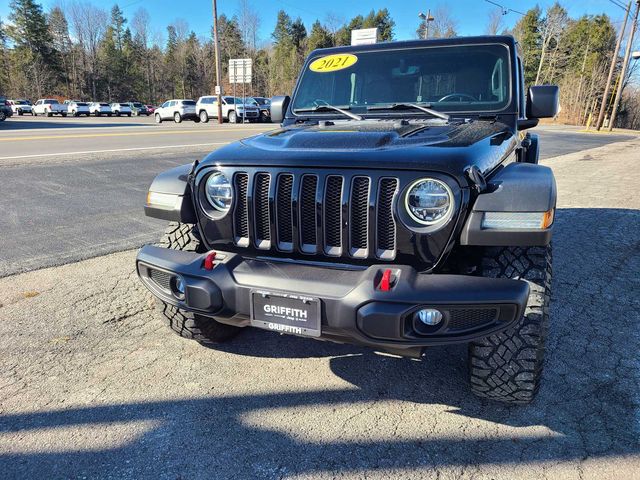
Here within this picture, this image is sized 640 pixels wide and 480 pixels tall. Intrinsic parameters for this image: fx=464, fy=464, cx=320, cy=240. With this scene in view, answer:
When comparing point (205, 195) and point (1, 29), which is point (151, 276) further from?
point (1, 29)

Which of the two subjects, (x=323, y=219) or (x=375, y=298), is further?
(x=323, y=219)

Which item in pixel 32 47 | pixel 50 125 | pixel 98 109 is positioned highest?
pixel 32 47

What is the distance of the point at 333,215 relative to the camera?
7.28 ft

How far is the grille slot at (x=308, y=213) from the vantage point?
2.23 meters

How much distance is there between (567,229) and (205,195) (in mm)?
5175

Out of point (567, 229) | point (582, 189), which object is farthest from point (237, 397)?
point (582, 189)

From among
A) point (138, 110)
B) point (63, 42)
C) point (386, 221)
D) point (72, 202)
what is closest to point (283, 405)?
point (386, 221)

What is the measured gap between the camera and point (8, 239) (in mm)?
5176

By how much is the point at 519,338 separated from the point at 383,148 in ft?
3.67

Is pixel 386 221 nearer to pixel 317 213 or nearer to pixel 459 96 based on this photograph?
pixel 317 213

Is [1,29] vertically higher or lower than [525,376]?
higher

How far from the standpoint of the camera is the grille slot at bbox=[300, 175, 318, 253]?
7.33 ft

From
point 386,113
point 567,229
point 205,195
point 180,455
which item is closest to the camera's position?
point 180,455

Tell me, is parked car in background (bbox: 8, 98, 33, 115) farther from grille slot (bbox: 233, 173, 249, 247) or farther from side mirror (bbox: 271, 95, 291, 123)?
grille slot (bbox: 233, 173, 249, 247)
